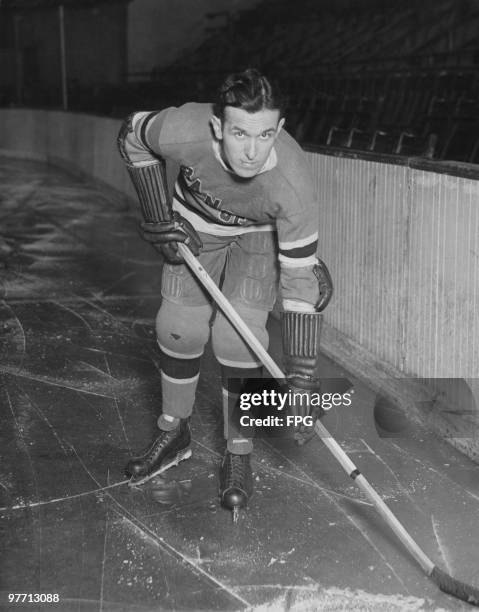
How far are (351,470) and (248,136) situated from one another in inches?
Answer: 46.7

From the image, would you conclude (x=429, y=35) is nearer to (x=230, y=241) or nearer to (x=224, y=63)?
(x=224, y=63)

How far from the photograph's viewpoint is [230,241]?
3.53 m

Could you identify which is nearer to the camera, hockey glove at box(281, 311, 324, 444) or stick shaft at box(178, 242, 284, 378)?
hockey glove at box(281, 311, 324, 444)

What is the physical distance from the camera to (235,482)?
3.42 metres

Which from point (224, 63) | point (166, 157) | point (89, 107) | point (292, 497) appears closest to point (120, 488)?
point (292, 497)

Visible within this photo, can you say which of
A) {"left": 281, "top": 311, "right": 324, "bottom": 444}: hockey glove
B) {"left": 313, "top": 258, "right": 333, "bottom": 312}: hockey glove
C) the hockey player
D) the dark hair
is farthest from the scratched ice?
the dark hair

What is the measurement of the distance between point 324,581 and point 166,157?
156 centimetres

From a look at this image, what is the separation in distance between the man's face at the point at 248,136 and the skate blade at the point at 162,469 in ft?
4.33

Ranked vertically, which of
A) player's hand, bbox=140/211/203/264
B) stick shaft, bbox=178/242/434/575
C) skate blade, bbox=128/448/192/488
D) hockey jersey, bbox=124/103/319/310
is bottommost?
skate blade, bbox=128/448/192/488

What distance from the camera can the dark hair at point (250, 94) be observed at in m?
2.85

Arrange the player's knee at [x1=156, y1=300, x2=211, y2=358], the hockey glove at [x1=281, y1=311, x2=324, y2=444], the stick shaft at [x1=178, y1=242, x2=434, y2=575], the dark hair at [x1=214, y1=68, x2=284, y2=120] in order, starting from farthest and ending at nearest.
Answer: the player's knee at [x1=156, y1=300, x2=211, y2=358]
the hockey glove at [x1=281, y1=311, x2=324, y2=444]
the stick shaft at [x1=178, y1=242, x2=434, y2=575]
the dark hair at [x1=214, y1=68, x2=284, y2=120]

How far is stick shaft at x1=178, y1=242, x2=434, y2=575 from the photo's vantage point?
9.68 ft

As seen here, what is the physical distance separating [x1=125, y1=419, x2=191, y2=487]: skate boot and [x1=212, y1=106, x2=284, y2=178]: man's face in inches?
48.9

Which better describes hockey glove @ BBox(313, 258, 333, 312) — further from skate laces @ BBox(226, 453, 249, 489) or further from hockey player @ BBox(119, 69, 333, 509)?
skate laces @ BBox(226, 453, 249, 489)
